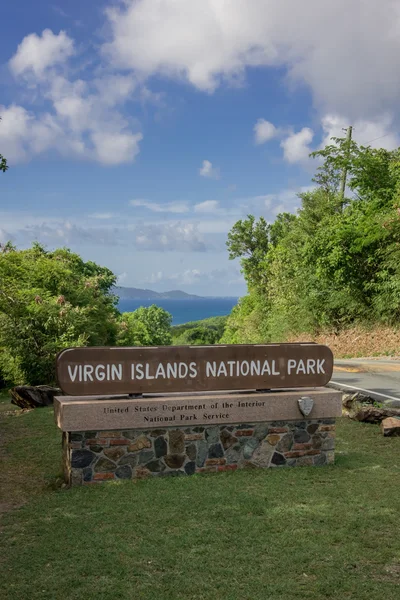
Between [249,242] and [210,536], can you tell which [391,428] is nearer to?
[210,536]

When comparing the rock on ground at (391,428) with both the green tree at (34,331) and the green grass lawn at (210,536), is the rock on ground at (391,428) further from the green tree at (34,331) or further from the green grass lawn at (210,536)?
the green tree at (34,331)

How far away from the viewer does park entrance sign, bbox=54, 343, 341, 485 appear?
7.36 metres

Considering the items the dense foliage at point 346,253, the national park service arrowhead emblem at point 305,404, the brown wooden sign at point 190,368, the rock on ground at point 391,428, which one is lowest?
the rock on ground at point 391,428

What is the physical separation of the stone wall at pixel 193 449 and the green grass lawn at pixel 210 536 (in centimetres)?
19

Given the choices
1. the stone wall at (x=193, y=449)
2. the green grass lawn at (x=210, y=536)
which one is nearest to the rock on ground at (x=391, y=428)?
the green grass lawn at (x=210, y=536)

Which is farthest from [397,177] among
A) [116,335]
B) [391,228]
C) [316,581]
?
[316,581]

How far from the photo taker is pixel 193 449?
768 centimetres

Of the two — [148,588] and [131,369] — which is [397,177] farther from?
[148,588]

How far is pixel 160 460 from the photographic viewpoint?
24.8 ft

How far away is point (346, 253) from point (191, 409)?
71.5 feet

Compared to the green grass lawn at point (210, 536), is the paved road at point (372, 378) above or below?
above

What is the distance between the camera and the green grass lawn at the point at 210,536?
4750mm

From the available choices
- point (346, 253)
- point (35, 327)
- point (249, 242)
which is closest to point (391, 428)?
point (35, 327)

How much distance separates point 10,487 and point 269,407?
135 inches
